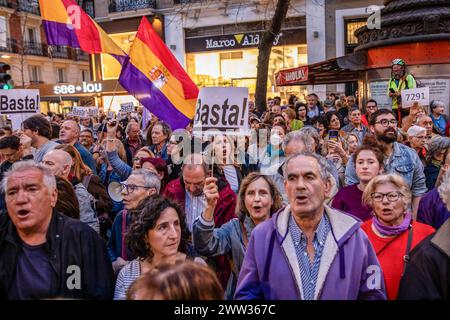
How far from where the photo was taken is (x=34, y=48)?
4266 cm

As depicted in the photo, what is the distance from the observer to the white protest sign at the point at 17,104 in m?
7.61

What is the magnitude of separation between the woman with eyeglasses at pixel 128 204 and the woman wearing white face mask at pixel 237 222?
29.0 inches

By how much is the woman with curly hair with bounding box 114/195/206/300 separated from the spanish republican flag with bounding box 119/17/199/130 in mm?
3720

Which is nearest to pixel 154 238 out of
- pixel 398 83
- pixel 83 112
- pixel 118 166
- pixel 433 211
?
pixel 433 211

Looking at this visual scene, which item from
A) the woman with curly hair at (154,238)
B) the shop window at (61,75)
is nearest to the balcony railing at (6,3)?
the shop window at (61,75)

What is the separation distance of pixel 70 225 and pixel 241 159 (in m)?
3.15

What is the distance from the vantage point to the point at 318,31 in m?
23.3

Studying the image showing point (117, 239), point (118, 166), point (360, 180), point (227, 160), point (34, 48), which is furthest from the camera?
point (34, 48)

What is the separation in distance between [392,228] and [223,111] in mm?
2066

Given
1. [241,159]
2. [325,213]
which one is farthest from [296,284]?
[241,159]

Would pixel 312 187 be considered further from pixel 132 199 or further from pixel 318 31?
pixel 318 31

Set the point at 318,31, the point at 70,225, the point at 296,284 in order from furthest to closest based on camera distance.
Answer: the point at 318,31 → the point at 70,225 → the point at 296,284

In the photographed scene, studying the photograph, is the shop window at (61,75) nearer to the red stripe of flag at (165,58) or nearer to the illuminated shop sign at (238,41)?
the illuminated shop sign at (238,41)

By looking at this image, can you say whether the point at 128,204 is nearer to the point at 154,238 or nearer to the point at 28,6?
the point at 154,238
